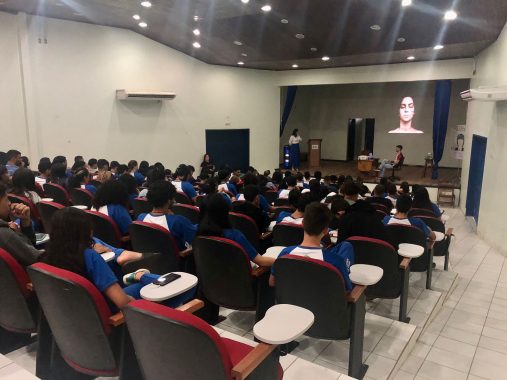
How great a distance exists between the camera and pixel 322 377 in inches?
85.8

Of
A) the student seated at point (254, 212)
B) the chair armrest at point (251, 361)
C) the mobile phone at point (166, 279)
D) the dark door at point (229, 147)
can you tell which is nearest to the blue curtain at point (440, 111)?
the dark door at point (229, 147)

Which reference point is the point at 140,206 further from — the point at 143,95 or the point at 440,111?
the point at 440,111

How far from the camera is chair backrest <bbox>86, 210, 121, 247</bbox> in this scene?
3.28 m

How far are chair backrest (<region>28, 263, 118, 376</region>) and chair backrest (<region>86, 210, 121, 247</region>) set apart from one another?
1476 mm

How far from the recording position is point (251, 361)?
146 centimetres

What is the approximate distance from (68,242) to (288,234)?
2034mm

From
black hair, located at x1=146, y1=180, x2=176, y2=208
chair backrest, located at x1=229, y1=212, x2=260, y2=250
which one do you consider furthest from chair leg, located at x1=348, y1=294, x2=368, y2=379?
black hair, located at x1=146, y1=180, x2=176, y2=208

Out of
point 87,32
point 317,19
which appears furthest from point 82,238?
point 87,32

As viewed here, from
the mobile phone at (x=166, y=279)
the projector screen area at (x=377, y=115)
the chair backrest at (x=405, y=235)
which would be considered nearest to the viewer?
the mobile phone at (x=166, y=279)

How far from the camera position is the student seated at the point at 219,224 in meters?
2.69

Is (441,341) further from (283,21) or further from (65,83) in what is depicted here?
(65,83)

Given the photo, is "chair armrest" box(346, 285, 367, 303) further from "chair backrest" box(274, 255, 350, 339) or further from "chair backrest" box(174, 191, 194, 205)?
"chair backrest" box(174, 191, 194, 205)

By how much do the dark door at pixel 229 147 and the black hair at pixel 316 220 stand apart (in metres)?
9.75

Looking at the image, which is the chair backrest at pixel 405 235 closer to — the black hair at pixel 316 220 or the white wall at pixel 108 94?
the black hair at pixel 316 220
